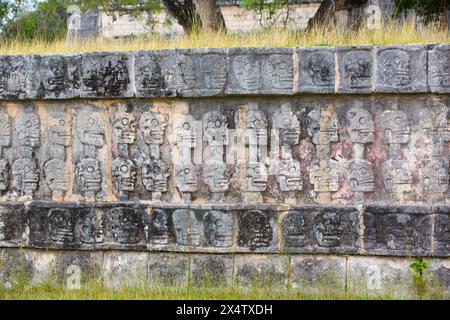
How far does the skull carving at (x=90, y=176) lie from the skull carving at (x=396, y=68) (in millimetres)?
2697

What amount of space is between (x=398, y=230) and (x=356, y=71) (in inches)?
55.5

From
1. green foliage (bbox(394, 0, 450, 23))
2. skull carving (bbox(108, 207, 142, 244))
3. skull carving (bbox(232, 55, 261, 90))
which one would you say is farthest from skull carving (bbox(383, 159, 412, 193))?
green foliage (bbox(394, 0, 450, 23))

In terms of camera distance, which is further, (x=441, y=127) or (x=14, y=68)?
(x=14, y=68)

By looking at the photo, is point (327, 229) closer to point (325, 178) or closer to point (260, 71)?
point (325, 178)

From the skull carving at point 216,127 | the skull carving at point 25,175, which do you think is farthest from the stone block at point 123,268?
the skull carving at point 216,127

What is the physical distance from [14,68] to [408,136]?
3.62 m

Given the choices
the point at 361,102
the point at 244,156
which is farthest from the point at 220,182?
the point at 361,102

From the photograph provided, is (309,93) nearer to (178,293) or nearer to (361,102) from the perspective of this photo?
(361,102)

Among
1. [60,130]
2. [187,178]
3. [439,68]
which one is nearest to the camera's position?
[439,68]

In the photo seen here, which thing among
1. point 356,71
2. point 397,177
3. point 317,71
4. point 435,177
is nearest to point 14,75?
point 317,71

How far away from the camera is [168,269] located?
7.04 m

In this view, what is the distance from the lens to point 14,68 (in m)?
7.29

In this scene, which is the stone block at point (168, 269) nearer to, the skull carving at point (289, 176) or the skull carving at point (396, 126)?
the skull carving at point (289, 176)

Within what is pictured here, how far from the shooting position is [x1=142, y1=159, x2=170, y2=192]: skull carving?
7090 millimetres
